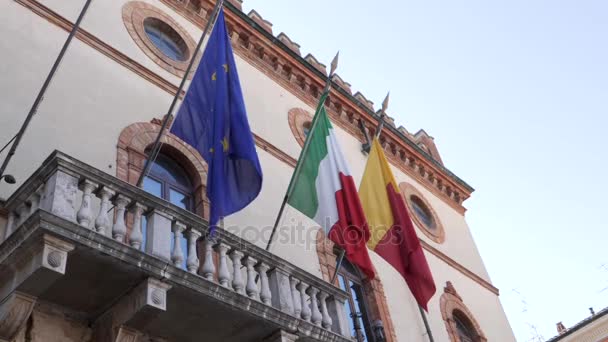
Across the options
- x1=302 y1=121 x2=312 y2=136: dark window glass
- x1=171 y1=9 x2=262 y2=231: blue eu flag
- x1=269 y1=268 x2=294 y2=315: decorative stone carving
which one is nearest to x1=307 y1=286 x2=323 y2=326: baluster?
x1=269 y1=268 x2=294 y2=315: decorative stone carving

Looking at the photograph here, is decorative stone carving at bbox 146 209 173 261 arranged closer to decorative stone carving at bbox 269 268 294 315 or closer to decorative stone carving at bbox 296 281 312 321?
decorative stone carving at bbox 269 268 294 315

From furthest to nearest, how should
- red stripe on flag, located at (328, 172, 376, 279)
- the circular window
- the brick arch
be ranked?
the circular window < red stripe on flag, located at (328, 172, 376, 279) < the brick arch

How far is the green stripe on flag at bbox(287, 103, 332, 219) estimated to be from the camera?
9469 mm

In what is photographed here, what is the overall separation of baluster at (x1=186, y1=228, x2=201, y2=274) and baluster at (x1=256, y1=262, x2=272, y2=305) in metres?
0.91

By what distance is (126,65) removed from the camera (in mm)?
10570

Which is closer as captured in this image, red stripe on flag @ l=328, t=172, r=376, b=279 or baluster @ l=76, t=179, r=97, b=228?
baluster @ l=76, t=179, r=97, b=228

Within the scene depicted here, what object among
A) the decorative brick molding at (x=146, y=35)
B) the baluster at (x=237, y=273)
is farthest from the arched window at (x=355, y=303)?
the decorative brick molding at (x=146, y=35)

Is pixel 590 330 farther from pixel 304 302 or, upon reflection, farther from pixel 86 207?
pixel 86 207

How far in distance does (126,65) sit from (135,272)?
487cm

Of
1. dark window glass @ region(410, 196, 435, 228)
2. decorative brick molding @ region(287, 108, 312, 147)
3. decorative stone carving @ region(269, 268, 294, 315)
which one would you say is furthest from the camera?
dark window glass @ region(410, 196, 435, 228)

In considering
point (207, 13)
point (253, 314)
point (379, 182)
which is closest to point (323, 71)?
point (207, 13)

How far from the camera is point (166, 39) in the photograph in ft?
39.8

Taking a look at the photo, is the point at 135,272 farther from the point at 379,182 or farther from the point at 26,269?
the point at 379,182

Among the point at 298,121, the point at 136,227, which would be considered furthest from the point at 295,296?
the point at 298,121
